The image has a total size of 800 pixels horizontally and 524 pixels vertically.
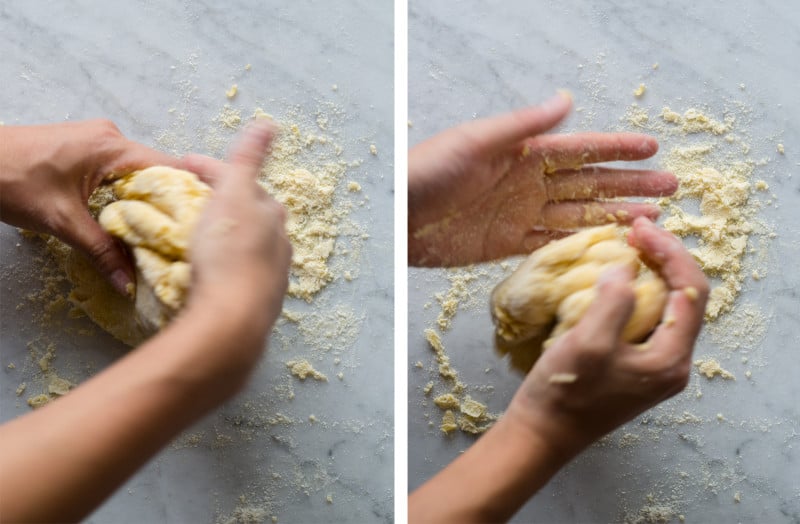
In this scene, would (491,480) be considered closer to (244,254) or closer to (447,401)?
(447,401)

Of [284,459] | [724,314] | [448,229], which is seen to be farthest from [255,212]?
[724,314]

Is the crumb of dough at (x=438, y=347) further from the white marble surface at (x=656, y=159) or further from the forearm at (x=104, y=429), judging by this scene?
the forearm at (x=104, y=429)

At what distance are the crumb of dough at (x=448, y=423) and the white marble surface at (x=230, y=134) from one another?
0.27ft

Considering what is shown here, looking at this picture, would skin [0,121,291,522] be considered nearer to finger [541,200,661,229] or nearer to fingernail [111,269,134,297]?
fingernail [111,269,134,297]

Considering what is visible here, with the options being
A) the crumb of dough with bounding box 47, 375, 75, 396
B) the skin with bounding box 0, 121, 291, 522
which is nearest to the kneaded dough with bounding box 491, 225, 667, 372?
the skin with bounding box 0, 121, 291, 522

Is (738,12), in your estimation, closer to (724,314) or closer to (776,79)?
(776,79)

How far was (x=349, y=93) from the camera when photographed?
0.77 m

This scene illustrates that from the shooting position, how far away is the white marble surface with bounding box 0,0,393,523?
729 millimetres

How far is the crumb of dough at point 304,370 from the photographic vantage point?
0.75m

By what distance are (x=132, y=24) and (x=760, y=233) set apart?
2.44ft

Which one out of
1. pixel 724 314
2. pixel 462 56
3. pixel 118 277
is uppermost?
pixel 462 56

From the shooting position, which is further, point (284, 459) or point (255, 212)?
point (284, 459)

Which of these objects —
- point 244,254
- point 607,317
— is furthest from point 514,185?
point 244,254

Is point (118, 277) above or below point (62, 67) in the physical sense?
below
